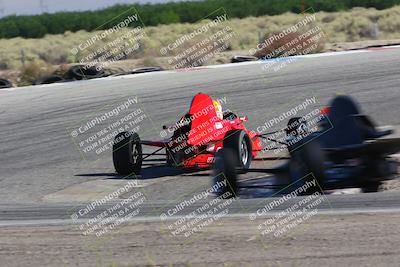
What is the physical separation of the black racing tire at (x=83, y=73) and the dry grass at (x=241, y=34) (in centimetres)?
869

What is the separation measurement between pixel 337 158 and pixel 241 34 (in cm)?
3597

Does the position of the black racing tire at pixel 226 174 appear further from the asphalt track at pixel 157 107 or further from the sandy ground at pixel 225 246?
the sandy ground at pixel 225 246

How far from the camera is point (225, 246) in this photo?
24.0 feet

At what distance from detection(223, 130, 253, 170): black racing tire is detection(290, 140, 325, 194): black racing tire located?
5.64 ft

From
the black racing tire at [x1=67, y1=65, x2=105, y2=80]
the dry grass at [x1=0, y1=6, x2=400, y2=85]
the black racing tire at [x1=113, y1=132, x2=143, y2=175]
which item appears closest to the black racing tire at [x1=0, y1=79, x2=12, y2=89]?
the black racing tire at [x1=67, y1=65, x2=105, y2=80]

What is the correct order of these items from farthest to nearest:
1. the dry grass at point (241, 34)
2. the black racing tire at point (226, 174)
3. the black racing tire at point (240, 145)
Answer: the dry grass at point (241, 34) < the black racing tire at point (240, 145) < the black racing tire at point (226, 174)

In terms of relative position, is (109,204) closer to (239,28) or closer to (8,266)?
(8,266)

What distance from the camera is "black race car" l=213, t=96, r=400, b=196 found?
9.98 meters

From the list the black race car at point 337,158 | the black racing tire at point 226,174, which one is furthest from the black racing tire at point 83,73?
the black racing tire at point 226,174

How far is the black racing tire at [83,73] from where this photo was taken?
26.5 m

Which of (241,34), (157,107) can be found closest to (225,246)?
(157,107)

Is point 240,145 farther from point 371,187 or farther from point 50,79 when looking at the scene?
point 50,79

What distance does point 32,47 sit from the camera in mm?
47312

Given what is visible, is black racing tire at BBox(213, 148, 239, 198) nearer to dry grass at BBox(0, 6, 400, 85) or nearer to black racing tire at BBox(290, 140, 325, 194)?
black racing tire at BBox(290, 140, 325, 194)
